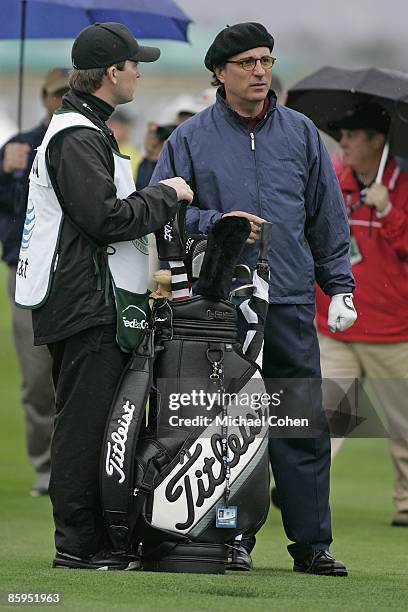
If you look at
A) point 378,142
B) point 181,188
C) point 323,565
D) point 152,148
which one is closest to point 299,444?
point 323,565

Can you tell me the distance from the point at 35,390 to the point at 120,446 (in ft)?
13.4

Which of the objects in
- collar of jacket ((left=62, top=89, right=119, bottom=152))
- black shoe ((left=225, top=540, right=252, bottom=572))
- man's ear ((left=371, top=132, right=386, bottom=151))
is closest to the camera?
collar of jacket ((left=62, top=89, right=119, bottom=152))

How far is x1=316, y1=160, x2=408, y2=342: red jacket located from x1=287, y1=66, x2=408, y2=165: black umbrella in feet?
0.86

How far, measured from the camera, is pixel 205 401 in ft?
18.2

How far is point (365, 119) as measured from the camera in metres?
8.70

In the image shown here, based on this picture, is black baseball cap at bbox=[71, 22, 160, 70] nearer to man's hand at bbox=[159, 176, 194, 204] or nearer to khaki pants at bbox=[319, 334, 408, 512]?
man's hand at bbox=[159, 176, 194, 204]

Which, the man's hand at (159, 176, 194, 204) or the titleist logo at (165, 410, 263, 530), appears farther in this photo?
the man's hand at (159, 176, 194, 204)

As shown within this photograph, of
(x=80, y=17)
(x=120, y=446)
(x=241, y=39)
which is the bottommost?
(x=120, y=446)

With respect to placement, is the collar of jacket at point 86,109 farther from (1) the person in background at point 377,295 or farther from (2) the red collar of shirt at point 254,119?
(1) the person in background at point 377,295

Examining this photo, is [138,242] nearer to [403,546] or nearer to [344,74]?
[403,546]

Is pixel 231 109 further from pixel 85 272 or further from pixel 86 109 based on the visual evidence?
pixel 85 272

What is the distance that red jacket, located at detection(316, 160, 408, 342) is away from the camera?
336 inches

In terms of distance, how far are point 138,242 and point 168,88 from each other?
3949cm

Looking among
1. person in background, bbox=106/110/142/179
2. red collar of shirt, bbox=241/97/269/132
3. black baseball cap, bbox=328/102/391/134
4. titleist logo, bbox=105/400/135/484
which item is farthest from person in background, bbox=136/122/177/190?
titleist logo, bbox=105/400/135/484
